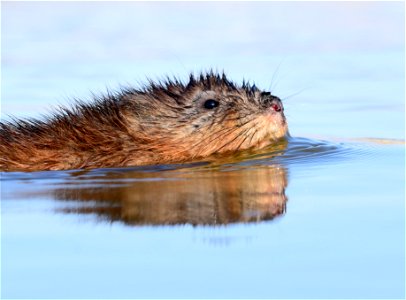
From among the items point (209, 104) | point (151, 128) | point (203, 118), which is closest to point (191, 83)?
point (209, 104)

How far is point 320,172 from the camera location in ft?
30.2

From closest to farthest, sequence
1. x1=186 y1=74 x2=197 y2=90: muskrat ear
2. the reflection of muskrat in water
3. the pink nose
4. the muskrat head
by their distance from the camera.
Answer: the reflection of muskrat in water → the muskrat head → the pink nose → x1=186 y1=74 x2=197 y2=90: muskrat ear

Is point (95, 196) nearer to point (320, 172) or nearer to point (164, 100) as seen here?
point (320, 172)

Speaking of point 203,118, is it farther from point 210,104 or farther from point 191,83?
point 191,83

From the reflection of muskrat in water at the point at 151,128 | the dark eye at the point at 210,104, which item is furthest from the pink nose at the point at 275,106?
the dark eye at the point at 210,104

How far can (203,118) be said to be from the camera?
1066cm

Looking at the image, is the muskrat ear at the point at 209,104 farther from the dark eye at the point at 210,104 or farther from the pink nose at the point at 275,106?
the pink nose at the point at 275,106

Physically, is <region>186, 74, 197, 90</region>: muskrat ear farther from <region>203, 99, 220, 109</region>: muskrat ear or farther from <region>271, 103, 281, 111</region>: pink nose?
<region>271, 103, 281, 111</region>: pink nose

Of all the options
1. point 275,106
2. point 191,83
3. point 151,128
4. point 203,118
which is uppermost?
point 191,83

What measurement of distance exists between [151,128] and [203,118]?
0.60 metres

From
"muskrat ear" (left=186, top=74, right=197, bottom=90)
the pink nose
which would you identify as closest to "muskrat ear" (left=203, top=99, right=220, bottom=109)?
"muskrat ear" (left=186, top=74, right=197, bottom=90)

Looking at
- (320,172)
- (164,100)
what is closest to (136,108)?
(164,100)

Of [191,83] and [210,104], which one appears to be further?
[191,83]

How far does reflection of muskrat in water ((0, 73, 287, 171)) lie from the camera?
9.87 metres
